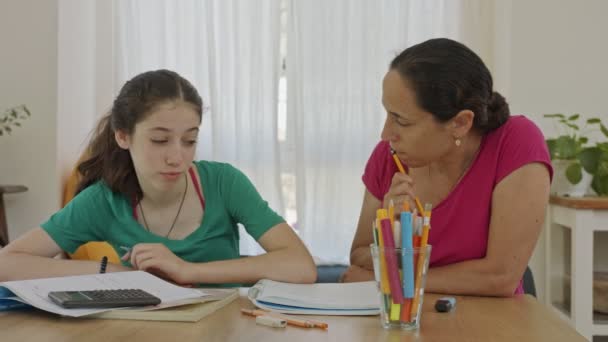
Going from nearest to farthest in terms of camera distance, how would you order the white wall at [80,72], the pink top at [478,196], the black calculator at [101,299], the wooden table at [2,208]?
the black calculator at [101,299]
the pink top at [478,196]
the wooden table at [2,208]
the white wall at [80,72]

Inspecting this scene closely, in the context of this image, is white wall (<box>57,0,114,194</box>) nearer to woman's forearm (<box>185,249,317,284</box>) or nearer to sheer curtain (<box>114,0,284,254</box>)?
sheer curtain (<box>114,0,284,254</box>)

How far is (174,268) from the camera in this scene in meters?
1.40

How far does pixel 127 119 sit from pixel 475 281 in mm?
811

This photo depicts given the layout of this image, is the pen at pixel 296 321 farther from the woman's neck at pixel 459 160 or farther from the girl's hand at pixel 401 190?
the woman's neck at pixel 459 160

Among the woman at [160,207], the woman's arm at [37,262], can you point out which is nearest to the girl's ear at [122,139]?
the woman at [160,207]

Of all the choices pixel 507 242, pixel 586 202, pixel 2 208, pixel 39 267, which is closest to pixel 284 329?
pixel 507 242

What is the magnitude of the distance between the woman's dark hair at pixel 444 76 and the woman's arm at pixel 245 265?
0.41 m

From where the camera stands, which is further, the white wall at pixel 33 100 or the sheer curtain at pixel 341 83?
the sheer curtain at pixel 341 83

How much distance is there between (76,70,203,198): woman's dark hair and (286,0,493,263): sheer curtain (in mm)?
1400

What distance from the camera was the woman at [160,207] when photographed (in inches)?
59.8

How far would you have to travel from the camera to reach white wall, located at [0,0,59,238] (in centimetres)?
286

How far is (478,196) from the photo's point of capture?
1540mm

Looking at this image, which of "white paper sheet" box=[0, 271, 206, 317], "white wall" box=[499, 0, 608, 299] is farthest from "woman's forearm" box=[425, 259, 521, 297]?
"white wall" box=[499, 0, 608, 299]

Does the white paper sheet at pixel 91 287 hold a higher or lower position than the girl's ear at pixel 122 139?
lower
